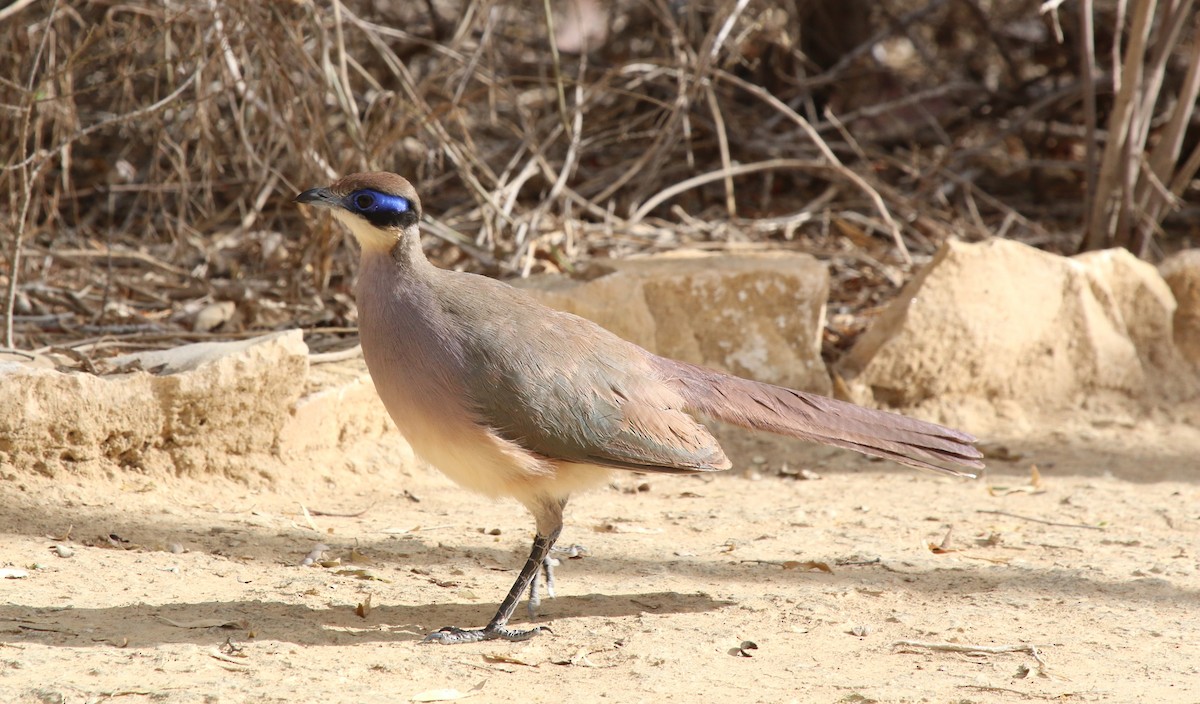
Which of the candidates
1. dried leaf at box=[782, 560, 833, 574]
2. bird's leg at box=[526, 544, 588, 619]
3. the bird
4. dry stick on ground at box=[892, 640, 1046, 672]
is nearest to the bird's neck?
the bird

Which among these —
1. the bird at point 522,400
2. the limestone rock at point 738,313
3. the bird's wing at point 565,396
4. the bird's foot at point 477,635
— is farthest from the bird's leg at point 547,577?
the limestone rock at point 738,313

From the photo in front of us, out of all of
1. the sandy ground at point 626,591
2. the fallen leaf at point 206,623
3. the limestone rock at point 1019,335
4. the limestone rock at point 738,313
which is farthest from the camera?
the limestone rock at point 1019,335

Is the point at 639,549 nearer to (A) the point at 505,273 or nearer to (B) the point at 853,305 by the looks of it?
(A) the point at 505,273

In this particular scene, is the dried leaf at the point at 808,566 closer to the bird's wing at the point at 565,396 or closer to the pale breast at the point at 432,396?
the bird's wing at the point at 565,396

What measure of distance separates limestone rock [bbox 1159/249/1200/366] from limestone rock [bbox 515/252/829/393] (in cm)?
219

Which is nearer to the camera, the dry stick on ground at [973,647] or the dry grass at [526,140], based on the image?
the dry stick on ground at [973,647]

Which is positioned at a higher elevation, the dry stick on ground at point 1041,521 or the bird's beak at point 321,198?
the bird's beak at point 321,198

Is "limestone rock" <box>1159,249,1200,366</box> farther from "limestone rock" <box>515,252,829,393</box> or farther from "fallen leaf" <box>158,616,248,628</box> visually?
"fallen leaf" <box>158,616,248,628</box>

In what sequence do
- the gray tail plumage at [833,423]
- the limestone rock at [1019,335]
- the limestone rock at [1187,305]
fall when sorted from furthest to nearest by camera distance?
the limestone rock at [1187,305], the limestone rock at [1019,335], the gray tail plumage at [833,423]

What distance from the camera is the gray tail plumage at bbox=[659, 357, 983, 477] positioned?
3.87 meters

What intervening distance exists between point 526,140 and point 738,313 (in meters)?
1.78

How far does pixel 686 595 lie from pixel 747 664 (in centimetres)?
62

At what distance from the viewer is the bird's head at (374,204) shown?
3.76 metres

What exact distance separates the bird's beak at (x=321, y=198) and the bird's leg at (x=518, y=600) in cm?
117
